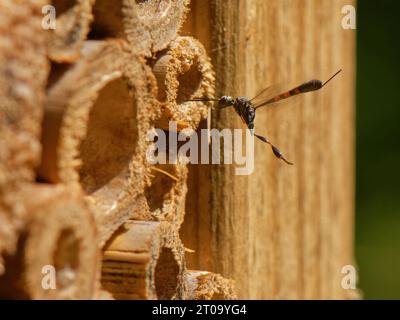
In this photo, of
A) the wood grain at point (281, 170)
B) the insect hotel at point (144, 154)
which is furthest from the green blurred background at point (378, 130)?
the insect hotel at point (144, 154)

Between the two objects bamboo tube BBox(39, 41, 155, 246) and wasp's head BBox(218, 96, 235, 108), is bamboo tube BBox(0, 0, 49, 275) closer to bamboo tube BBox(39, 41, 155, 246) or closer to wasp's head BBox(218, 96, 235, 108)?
bamboo tube BBox(39, 41, 155, 246)

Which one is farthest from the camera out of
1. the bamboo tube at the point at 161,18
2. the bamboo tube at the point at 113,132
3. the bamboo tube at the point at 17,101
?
the bamboo tube at the point at 161,18

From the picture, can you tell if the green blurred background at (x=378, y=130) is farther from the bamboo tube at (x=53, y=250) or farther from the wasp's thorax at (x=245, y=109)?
the bamboo tube at (x=53, y=250)

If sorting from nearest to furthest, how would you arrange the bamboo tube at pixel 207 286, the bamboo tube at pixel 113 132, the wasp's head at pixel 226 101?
1. the bamboo tube at pixel 113 132
2. the bamboo tube at pixel 207 286
3. the wasp's head at pixel 226 101

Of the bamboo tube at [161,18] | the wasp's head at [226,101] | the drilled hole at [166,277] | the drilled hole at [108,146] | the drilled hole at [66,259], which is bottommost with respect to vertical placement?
the drilled hole at [166,277]

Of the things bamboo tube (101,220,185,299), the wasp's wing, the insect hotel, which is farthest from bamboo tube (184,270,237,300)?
the wasp's wing

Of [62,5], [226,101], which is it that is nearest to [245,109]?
[226,101]

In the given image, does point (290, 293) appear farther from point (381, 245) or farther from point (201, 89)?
point (381, 245)
